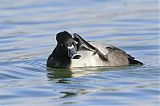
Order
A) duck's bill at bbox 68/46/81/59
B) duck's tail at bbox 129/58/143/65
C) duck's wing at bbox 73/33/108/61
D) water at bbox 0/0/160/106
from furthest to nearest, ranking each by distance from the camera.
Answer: duck's tail at bbox 129/58/143/65 < duck's bill at bbox 68/46/81/59 < duck's wing at bbox 73/33/108/61 < water at bbox 0/0/160/106

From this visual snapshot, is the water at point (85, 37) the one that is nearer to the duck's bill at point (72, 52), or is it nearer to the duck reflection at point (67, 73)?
the duck reflection at point (67, 73)

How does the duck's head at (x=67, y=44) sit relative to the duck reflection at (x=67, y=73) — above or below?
above

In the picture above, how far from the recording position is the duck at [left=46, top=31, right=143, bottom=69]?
13.4 m

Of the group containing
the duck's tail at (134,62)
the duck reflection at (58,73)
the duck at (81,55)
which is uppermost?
the duck at (81,55)

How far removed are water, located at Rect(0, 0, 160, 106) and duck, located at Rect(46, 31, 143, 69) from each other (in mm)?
182

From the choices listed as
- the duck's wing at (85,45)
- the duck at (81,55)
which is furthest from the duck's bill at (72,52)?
the duck's wing at (85,45)

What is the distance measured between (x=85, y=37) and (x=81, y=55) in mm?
3406

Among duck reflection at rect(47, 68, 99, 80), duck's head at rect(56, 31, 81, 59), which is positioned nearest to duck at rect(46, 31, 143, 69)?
duck's head at rect(56, 31, 81, 59)

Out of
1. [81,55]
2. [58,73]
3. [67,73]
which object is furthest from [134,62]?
[58,73]

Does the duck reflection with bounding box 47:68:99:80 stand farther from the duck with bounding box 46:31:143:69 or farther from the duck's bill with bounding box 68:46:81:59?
the duck's bill with bounding box 68:46:81:59

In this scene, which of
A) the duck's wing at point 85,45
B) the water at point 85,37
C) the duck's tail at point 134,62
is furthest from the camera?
the duck's tail at point 134,62

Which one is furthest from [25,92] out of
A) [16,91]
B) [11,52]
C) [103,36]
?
[103,36]

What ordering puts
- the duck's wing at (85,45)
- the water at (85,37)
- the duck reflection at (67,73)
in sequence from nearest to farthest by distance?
1. the water at (85,37)
2. the duck reflection at (67,73)
3. the duck's wing at (85,45)

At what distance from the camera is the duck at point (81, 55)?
13.4 meters
